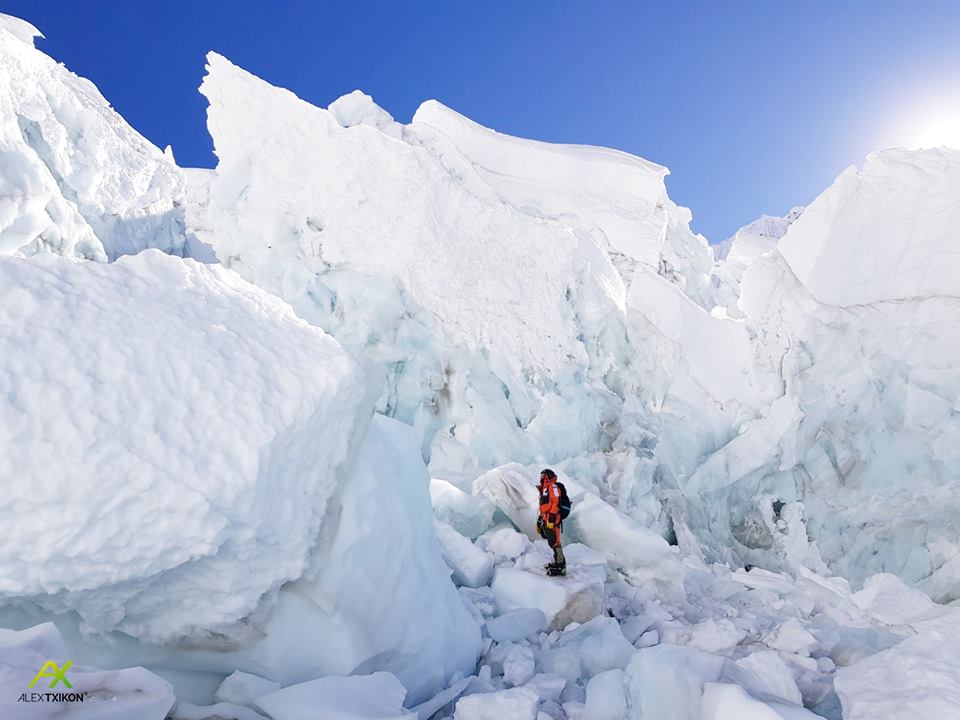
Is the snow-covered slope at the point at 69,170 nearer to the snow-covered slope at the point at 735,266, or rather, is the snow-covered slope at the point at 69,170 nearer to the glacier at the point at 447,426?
the glacier at the point at 447,426

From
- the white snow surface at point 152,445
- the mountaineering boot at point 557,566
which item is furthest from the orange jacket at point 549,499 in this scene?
the white snow surface at point 152,445

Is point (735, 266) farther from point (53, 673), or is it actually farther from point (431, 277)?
point (53, 673)

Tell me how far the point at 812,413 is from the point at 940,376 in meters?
2.01

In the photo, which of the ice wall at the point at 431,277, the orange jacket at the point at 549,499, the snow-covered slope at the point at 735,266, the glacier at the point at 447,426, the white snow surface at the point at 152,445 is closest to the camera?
the white snow surface at the point at 152,445

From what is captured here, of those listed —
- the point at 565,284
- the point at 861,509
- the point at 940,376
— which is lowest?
the point at 861,509

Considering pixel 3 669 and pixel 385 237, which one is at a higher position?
pixel 385 237

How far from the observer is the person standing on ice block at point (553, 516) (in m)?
5.02

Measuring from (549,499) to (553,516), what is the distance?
16 centimetres

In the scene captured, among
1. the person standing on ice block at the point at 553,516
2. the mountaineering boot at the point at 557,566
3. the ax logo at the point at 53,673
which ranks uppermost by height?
the person standing on ice block at the point at 553,516

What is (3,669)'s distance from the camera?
5.34 ft

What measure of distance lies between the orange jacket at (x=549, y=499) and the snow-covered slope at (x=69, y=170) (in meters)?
7.46

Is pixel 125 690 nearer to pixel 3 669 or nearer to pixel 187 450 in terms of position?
pixel 3 669

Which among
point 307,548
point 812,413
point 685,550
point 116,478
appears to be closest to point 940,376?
point 812,413

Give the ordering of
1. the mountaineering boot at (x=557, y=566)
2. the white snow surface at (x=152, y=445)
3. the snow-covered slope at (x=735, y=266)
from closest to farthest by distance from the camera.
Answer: the white snow surface at (x=152, y=445) → the mountaineering boot at (x=557, y=566) → the snow-covered slope at (x=735, y=266)
